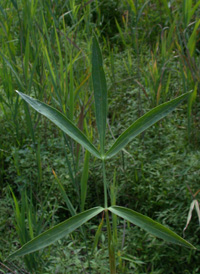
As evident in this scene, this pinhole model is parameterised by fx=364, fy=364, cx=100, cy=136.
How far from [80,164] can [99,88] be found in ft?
3.27

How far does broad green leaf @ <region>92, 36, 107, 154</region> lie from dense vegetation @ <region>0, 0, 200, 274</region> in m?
0.22

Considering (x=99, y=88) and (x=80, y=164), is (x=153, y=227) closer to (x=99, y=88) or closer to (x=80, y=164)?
(x=99, y=88)

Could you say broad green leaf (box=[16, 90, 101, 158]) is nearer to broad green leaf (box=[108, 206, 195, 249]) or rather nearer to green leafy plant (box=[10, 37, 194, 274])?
green leafy plant (box=[10, 37, 194, 274])

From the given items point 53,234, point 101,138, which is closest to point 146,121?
point 101,138

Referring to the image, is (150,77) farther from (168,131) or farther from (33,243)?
(33,243)

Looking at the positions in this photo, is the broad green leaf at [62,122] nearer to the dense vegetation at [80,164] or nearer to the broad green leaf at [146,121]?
the broad green leaf at [146,121]

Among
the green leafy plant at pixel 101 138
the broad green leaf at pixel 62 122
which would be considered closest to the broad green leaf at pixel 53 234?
the green leafy plant at pixel 101 138

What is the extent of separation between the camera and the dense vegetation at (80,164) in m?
1.43

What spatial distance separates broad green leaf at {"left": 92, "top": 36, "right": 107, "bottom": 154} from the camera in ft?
2.98

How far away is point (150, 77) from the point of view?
2.29 metres

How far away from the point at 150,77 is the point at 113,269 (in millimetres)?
1518

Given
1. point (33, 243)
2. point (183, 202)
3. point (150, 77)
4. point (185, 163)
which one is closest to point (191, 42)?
point (150, 77)

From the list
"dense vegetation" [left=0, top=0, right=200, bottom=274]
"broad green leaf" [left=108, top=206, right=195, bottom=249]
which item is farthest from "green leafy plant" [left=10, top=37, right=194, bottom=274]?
"dense vegetation" [left=0, top=0, right=200, bottom=274]

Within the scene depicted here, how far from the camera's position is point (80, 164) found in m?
1.89
